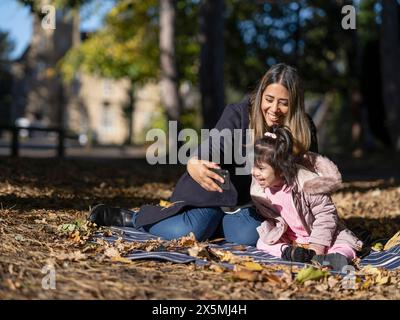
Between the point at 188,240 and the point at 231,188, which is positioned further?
the point at 231,188

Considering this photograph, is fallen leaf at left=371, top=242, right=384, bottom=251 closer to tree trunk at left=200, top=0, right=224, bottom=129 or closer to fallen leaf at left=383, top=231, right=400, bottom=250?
fallen leaf at left=383, top=231, right=400, bottom=250

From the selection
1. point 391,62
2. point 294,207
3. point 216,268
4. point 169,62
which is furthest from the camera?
point 169,62

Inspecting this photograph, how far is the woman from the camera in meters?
4.07

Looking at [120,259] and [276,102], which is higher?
[276,102]

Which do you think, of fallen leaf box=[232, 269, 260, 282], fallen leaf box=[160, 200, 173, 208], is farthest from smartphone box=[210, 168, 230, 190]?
fallen leaf box=[232, 269, 260, 282]

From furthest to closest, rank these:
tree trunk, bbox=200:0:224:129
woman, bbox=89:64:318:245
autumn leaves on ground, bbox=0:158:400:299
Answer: tree trunk, bbox=200:0:224:129 → woman, bbox=89:64:318:245 → autumn leaves on ground, bbox=0:158:400:299

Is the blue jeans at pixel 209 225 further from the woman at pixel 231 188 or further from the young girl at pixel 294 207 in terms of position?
the young girl at pixel 294 207

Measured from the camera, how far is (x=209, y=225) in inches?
171

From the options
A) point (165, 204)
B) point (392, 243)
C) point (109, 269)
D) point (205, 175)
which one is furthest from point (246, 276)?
point (165, 204)

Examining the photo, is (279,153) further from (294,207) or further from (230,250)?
(230,250)

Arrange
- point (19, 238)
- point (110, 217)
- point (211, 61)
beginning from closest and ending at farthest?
point (19, 238)
point (110, 217)
point (211, 61)

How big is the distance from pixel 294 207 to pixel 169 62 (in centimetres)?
1136

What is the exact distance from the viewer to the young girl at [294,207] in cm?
383
